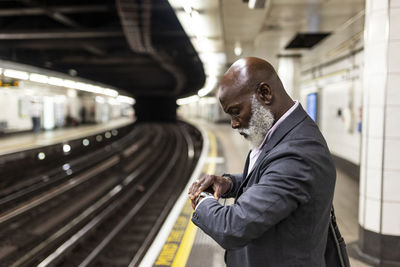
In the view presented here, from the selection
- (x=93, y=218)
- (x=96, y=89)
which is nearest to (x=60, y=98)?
(x=96, y=89)

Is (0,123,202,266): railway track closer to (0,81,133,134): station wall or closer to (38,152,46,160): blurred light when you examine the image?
(38,152,46,160): blurred light

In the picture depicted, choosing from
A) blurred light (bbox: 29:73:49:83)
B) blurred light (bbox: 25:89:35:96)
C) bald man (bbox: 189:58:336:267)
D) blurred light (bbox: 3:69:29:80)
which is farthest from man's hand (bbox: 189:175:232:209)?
blurred light (bbox: 25:89:35:96)

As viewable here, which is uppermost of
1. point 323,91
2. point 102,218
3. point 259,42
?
point 259,42

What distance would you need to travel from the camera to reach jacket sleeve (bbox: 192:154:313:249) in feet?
4.15

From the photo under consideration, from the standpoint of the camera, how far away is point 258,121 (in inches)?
57.6

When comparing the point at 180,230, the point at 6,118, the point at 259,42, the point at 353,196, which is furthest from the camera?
the point at 6,118

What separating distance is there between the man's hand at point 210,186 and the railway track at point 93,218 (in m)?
5.16

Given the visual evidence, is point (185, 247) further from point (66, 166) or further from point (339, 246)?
point (66, 166)

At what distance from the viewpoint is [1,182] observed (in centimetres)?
1097

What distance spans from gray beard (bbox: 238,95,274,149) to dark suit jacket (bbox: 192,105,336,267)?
0.16 feet

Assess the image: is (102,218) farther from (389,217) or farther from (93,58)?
(93,58)

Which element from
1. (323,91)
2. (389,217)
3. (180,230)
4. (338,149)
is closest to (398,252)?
(389,217)

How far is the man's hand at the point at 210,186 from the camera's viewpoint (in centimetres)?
152

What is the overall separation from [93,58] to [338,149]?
1353 centimetres
